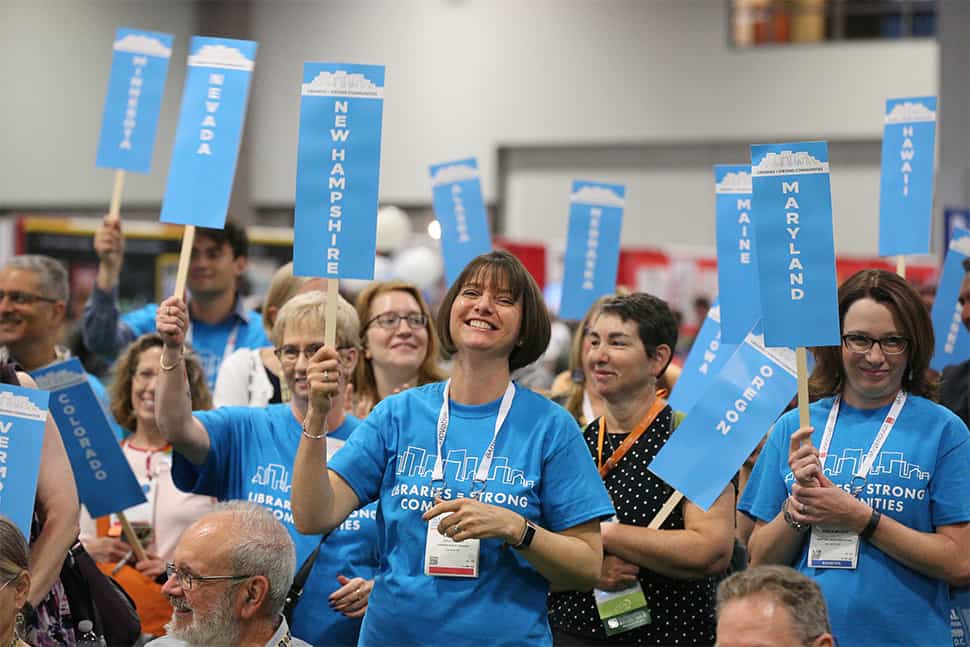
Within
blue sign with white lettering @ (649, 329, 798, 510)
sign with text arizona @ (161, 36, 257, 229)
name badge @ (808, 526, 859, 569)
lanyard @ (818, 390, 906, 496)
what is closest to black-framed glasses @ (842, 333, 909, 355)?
lanyard @ (818, 390, 906, 496)

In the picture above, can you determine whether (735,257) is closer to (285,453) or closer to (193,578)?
(285,453)

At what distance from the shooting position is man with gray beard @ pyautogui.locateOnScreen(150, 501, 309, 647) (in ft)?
8.34

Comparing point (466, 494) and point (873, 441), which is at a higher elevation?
point (873, 441)

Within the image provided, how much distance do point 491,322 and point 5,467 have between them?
3.86 feet

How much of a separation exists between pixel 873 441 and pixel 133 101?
274 cm

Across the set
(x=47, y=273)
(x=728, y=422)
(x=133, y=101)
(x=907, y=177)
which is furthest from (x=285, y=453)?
(x=907, y=177)

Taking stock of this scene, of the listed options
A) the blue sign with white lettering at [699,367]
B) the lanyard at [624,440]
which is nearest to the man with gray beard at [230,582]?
the lanyard at [624,440]

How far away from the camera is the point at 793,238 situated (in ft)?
9.82

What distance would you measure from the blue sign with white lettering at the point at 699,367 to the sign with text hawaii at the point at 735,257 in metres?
0.27

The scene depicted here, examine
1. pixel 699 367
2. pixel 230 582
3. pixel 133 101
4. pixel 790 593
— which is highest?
pixel 133 101

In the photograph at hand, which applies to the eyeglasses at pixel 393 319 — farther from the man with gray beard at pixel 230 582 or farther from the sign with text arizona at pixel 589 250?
the man with gray beard at pixel 230 582

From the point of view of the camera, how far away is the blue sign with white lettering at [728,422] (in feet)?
10.5

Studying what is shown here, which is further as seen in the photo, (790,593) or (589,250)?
(589,250)

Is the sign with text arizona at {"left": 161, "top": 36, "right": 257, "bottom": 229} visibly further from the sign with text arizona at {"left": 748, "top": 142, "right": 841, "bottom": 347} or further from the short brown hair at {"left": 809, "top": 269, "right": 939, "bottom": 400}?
the short brown hair at {"left": 809, "top": 269, "right": 939, "bottom": 400}
